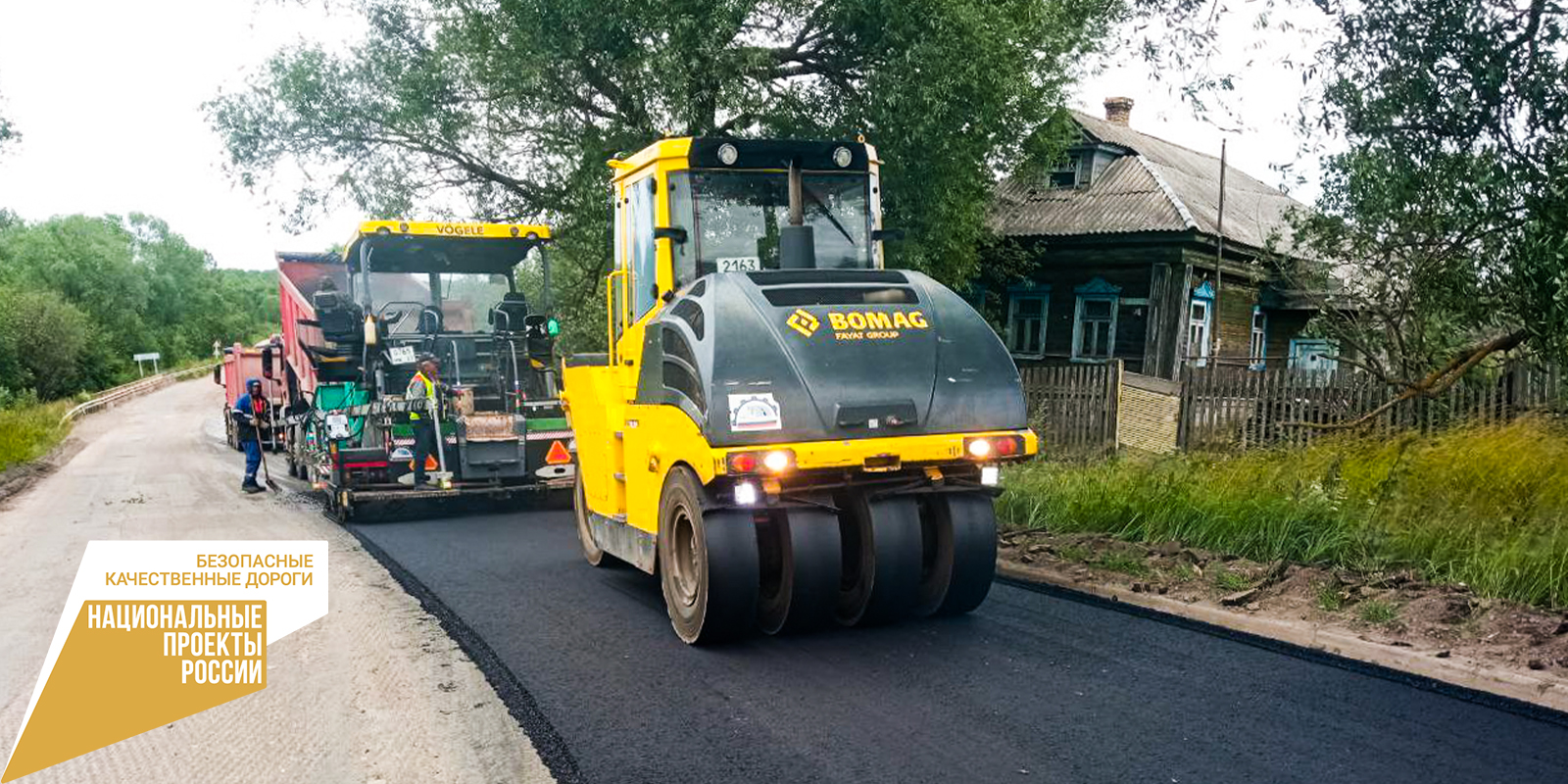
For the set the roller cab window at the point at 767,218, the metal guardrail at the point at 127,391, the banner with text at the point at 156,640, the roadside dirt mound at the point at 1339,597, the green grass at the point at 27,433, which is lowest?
the metal guardrail at the point at 127,391

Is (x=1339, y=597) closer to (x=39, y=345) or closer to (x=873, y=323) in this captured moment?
(x=873, y=323)

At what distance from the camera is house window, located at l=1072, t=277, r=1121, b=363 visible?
73.5ft

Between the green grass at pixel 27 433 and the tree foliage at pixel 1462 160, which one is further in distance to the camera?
the green grass at pixel 27 433

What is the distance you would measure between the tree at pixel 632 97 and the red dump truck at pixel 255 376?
273 centimetres

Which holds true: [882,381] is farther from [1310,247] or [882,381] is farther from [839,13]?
[839,13]

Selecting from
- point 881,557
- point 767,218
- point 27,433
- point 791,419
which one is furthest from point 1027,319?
point 27,433

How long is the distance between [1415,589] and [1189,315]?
54.1 ft

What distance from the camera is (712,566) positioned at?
5746 mm

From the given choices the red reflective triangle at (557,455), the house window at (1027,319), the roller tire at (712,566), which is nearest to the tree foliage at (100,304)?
the house window at (1027,319)

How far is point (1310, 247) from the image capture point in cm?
946

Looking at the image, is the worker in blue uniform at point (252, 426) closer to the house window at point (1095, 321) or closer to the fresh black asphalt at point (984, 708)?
the fresh black asphalt at point (984, 708)

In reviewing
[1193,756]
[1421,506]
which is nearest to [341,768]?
[1193,756]

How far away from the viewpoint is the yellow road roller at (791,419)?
5703 millimetres

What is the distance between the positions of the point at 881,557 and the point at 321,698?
2.84 metres
